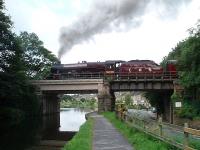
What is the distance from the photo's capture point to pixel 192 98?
64.0 meters

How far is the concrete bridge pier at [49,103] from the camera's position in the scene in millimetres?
90963

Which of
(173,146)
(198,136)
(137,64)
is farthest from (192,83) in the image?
(198,136)

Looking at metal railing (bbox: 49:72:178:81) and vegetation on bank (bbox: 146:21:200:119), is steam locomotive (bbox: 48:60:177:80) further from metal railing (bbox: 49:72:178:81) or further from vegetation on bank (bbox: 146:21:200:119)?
vegetation on bank (bbox: 146:21:200:119)

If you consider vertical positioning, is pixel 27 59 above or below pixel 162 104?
above

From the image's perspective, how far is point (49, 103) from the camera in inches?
3890

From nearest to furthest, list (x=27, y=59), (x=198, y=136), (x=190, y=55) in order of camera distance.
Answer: (x=198, y=136), (x=190, y=55), (x=27, y=59)

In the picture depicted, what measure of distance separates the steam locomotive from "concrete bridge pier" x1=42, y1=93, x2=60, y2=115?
36.4 feet

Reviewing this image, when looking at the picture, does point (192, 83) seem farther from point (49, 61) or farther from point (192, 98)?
point (49, 61)

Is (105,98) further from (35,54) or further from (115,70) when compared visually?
(35,54)

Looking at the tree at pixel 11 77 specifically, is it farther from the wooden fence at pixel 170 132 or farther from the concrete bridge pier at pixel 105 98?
the wooden fence at pixel 170 132

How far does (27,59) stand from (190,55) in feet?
185

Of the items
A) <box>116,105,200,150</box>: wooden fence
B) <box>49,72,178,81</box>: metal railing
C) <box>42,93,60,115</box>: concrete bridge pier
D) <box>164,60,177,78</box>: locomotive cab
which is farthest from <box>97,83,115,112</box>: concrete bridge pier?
<box>116,105,200,150</box>: wooden fence

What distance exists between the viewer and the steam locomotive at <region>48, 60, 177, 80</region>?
71250mm

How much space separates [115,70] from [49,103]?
29.3 meters
